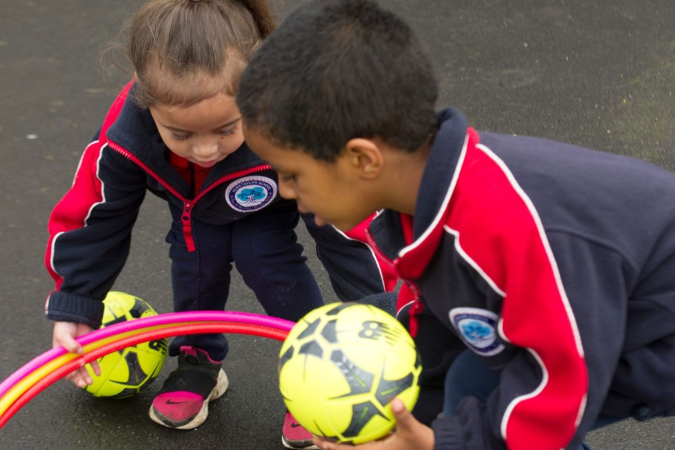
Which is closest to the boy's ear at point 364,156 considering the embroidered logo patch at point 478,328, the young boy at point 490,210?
the young boy at point 490,210

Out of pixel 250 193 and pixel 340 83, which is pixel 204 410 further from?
pixel 340 83

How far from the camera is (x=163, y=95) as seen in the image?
97.7 inches

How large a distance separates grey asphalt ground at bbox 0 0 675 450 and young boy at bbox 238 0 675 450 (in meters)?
1.25

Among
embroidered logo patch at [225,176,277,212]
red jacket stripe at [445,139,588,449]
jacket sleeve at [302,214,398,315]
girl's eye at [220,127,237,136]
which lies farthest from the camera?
jacket sleeve at [302,214,398,315]

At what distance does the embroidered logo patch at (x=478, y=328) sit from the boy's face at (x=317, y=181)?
0.33m

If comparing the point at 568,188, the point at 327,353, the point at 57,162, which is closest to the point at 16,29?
the point at 57,162

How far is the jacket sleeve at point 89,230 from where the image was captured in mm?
2775

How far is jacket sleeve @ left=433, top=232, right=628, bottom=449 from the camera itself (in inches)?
69.5

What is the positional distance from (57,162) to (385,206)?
3077 mm

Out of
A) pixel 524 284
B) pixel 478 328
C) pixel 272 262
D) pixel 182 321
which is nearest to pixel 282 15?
pixel 272 262

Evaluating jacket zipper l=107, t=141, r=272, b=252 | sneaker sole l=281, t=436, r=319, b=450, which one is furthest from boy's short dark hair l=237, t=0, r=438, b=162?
sneaker sole l=281, t=436, r=319, b=450

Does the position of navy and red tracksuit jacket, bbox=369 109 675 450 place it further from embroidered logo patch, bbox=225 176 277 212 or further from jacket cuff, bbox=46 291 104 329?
jacket cuff, bbox=46 291 104 329

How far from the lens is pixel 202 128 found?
2516mm

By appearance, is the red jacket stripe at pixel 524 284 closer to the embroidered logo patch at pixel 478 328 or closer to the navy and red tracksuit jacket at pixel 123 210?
the embroidered logo patch at pixel 478 328
